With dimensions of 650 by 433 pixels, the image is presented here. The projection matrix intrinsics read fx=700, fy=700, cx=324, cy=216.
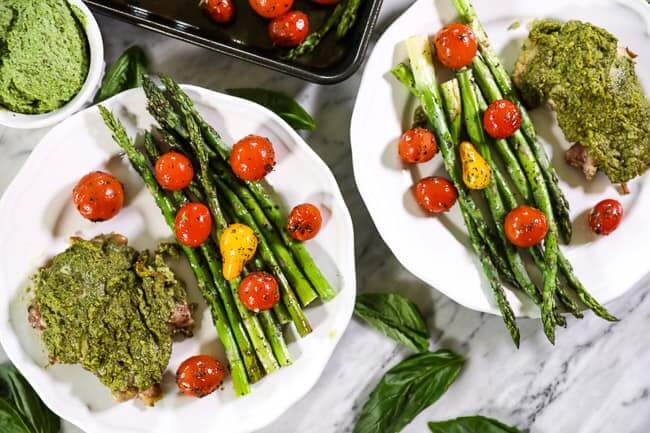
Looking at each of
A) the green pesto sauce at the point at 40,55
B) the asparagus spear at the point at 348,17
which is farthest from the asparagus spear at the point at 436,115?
the green pesto sauce at the point at 40,55

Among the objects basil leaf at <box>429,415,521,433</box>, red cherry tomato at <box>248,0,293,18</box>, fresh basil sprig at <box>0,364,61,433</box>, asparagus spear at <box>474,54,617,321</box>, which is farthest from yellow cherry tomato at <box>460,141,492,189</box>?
fresh basil sprig at <box>0,364,61,433</box>

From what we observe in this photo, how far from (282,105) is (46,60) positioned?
1.01 metres

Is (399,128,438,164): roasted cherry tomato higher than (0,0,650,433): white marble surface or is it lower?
higher

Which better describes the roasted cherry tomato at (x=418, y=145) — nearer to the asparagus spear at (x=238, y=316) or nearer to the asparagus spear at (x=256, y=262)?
the asparagus spear at (x=256, y=262)

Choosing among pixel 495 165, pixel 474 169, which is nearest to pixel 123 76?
pixel 474 169

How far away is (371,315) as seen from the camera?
3.20m

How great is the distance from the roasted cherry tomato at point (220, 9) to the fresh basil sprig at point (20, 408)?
1856 mm

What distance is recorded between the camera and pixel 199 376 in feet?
9.80

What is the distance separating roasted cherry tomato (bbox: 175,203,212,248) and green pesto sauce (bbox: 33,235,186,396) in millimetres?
235

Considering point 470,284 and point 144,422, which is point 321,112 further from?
point 144,422

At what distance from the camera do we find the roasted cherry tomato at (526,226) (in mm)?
2990

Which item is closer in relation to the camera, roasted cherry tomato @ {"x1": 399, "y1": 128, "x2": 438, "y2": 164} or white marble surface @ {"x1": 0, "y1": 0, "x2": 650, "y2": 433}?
roasted cherry tomato @ {"x1": 399, "y1": 128, "x2": 438, "y2": 164}

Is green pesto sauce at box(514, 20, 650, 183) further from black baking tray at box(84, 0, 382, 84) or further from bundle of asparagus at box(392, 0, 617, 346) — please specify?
black baking tray at box(84, 0, 382, 84)

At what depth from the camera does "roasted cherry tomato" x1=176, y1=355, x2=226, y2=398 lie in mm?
2984
